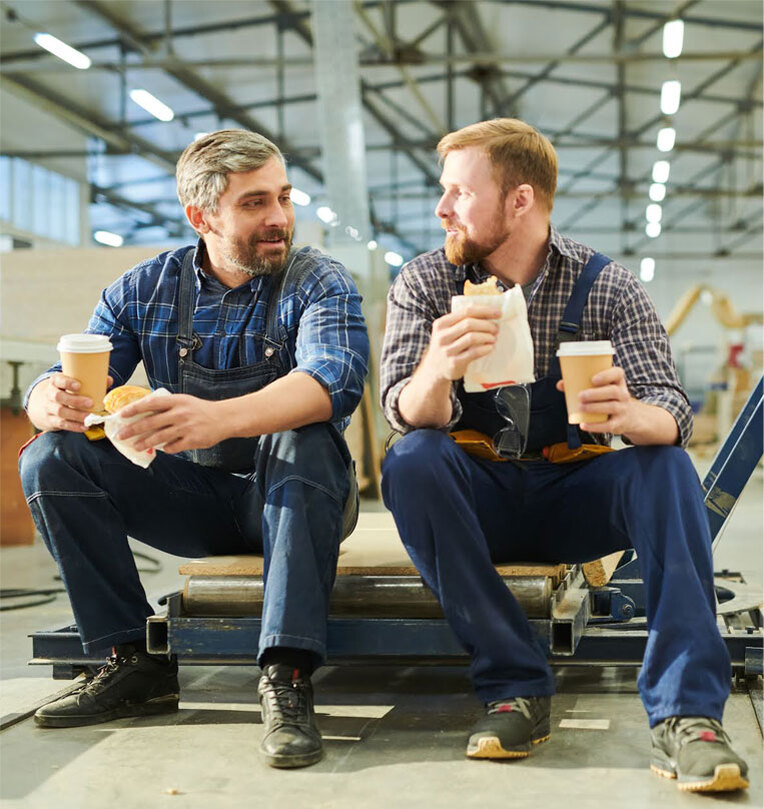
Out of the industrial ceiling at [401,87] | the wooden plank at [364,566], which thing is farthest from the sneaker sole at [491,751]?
the industrial ceiling at [401,87]

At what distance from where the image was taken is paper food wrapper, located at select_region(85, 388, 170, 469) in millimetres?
1990

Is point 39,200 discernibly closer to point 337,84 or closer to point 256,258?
point 337,84

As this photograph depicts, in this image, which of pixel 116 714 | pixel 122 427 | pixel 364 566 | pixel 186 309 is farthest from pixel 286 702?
pixel 186 309

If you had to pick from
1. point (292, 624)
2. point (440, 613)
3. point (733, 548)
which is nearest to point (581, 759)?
point (440, 613)

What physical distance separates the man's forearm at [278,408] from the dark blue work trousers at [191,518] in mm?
42

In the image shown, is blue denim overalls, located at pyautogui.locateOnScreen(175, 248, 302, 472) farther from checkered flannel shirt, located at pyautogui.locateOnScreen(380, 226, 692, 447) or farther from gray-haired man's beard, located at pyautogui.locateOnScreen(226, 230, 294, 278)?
checkered flannel shirt, located at pyautogui.locateOnScreen(380, 226, 692, 447)

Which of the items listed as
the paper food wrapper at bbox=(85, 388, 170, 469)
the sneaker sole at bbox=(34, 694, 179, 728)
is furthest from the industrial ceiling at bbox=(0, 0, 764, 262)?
the sneaker sole at bbox=(34, 694, 179, 728)

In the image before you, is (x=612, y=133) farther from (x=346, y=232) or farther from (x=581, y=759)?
(x=581, y=759)

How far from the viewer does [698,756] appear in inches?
69.1

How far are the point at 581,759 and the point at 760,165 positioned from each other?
17.9m

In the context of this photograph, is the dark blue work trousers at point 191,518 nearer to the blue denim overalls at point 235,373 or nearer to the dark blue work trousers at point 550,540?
the blue denim overalls at point 235,373

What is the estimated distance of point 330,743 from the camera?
2133 mm

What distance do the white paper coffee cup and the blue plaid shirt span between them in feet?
1.82

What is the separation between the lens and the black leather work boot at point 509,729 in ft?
6.38
